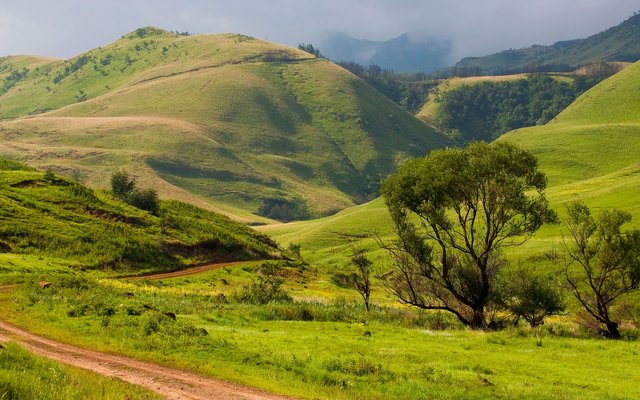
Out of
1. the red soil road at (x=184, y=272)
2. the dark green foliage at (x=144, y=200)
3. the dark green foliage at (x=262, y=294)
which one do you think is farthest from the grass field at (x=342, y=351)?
the dark green foliage at (x=144, y=200)

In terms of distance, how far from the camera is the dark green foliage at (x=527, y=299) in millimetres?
50250

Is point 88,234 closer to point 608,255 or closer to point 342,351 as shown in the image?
point 342,351

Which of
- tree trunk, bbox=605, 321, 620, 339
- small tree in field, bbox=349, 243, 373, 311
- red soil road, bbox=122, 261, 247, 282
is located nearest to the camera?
tree trunk, bbox=605, 321, 620, 339

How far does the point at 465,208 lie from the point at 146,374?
1267 inches

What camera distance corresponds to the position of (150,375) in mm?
21031

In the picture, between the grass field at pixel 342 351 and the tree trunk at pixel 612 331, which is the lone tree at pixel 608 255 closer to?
the tree trunk at pixel 612 331

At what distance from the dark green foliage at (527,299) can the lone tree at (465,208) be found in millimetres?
2667

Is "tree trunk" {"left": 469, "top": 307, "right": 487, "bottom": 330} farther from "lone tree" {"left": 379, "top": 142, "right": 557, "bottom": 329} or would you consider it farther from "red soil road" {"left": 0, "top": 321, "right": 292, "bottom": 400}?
"red soil road" {"left": 0, "top": 321, "right": 292, "bottom": 400}

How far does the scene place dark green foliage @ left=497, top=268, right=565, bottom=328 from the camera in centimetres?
5025

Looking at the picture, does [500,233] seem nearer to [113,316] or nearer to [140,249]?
[113,316]

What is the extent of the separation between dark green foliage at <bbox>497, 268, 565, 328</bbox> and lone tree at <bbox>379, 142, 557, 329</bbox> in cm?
267

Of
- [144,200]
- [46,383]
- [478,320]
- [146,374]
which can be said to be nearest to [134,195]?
[144,200]

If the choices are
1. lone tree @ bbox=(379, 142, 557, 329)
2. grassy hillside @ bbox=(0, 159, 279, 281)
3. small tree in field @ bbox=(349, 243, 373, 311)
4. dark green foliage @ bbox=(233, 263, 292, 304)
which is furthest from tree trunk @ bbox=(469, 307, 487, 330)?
grassy hillside @ bbox=(0, 159, 279, 281)

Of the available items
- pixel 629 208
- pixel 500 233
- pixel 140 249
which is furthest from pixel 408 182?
pixel 629 208
